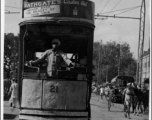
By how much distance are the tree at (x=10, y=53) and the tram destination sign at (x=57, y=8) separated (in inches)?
28.0

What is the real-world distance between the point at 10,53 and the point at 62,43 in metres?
1.10

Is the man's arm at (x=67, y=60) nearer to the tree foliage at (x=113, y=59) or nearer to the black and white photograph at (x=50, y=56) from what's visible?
the black and white photograph at (x=50, y=56)

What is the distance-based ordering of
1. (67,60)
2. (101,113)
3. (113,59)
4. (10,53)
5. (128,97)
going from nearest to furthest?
(67,60)
(10,53)
(113,59)
(128,97)
(101,113)

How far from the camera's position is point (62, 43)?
6.78 metres

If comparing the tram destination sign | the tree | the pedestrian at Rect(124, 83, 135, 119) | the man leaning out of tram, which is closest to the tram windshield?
the man leaning out of tram

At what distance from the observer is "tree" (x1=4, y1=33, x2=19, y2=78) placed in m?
6.72

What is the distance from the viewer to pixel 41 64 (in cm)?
685

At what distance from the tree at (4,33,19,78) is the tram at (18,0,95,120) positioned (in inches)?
13.6

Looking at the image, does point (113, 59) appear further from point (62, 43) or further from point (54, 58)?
point (54, 58)

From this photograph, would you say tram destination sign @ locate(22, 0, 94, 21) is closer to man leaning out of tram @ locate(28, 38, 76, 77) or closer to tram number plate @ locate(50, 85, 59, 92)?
man leaning out of tram @ locate(28, 38, 76, 77)

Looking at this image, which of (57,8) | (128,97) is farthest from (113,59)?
(128,97)

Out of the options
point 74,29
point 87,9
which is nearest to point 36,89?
point 74,29

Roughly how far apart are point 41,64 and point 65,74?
2.58 feet

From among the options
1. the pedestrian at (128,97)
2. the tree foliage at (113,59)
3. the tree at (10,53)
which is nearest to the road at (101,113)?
the pedestrian at (128,97)
